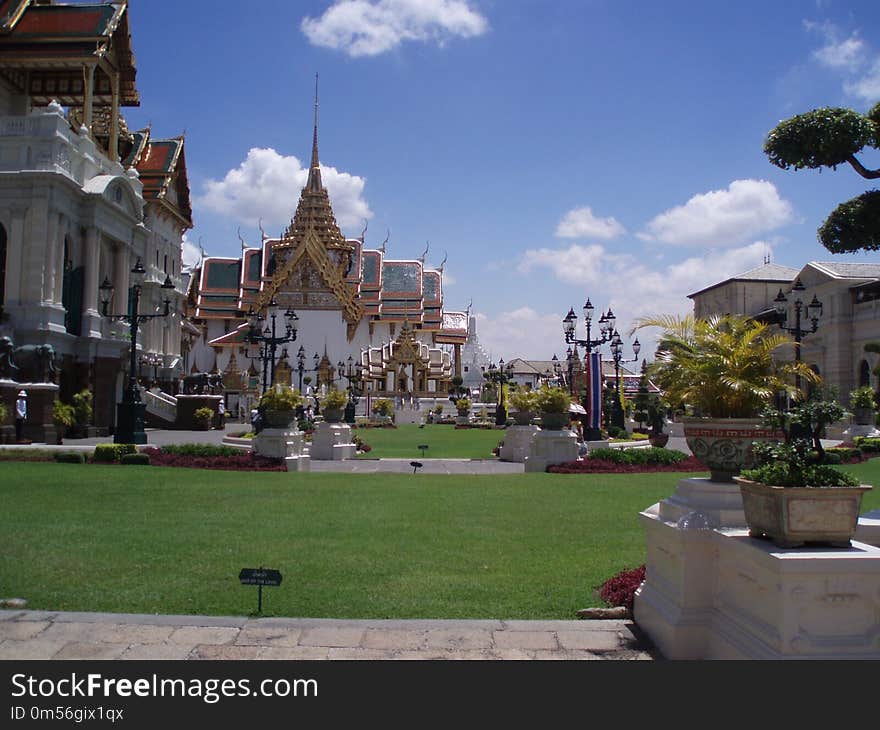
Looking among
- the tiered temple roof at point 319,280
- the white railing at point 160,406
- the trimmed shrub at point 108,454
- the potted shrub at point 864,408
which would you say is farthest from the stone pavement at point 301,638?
the tiered temple roof at point 319,280

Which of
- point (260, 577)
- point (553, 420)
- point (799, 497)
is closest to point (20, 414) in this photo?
point (553, 420)

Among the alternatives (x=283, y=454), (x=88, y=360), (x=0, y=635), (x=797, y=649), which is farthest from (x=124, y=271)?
(x=797, y=649)

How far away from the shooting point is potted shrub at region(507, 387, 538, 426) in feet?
72.7

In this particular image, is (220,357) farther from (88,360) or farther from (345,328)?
(88,360)

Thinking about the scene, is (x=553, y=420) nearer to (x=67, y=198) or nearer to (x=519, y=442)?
(x=519, y=442)

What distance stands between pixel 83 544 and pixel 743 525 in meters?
6.70

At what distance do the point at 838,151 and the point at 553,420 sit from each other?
1282 centimetres

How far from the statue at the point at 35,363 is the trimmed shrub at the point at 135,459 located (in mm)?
7854

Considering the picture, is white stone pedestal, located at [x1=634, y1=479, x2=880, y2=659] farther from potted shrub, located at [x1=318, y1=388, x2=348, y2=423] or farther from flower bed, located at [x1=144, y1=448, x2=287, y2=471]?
potted shrub, located at [x1=318, y1=388, x2=348, y2=423]

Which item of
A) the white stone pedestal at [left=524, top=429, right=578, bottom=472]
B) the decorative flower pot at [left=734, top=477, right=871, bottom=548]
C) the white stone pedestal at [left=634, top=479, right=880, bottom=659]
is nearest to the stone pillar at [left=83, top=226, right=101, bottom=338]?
the white stone pedestal at [left=524, top=429, right=578, bottom=472]

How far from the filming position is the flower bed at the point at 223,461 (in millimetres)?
17719

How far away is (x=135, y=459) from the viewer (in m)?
18.1

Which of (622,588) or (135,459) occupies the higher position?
(622,588)

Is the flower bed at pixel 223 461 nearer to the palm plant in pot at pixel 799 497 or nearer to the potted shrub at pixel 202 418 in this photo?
the palm plant in pot at pixel 799 497
